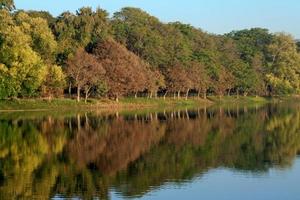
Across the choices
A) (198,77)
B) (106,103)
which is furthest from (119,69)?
(198,77)

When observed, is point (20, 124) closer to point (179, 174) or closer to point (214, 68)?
point (179, 174)

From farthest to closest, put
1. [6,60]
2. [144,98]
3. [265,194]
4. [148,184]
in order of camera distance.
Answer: [144,98] < [6,60] < [148,184] < [265,194]

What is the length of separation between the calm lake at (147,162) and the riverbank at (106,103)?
22993mm

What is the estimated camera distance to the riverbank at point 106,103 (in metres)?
77.7

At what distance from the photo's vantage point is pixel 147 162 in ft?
106

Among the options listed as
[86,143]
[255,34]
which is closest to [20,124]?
[86,143]

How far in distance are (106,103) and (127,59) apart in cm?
763

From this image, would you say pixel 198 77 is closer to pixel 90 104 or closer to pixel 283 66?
pixel 90 104

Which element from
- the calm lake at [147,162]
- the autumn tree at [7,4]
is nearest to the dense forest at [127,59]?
the autumn tree at [7,4]

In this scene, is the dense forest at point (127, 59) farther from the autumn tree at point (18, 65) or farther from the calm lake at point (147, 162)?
the calm lake at point (147, 162)

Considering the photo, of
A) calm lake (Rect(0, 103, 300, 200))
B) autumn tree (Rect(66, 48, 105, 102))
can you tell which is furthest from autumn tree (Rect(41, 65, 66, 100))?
calm lake (Rect(0, 103, 300, 200))

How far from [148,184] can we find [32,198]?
17.4ft

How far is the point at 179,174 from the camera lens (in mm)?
28422

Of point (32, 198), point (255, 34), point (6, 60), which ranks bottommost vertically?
point (32, 198)
